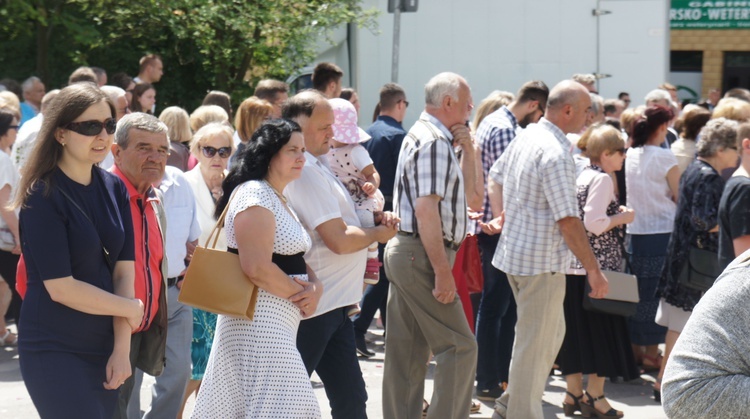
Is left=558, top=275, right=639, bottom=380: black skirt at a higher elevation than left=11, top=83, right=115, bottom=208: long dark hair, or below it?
below

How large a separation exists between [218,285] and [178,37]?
8.75m

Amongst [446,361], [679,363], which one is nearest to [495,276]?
[446,361]

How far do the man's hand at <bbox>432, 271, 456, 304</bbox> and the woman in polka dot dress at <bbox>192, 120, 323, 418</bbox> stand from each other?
978 mm

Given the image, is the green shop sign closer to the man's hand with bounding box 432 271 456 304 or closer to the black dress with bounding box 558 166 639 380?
the black dress with bounding box 558 166 639 380

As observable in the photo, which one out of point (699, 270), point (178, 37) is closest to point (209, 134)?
point (699, 270)

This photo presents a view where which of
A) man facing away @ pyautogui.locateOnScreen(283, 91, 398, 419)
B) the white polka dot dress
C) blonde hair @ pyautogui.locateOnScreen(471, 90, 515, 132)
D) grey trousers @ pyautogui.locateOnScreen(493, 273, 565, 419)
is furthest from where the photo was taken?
blonde hair @ pyautogui.locateOnScreen(471, 90, 515, 132)

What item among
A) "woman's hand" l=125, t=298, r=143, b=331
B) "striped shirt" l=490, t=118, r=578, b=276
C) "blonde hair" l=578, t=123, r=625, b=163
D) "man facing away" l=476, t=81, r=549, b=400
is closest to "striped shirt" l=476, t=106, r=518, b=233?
"man facing away" l=476, t=81, r=549, b=400

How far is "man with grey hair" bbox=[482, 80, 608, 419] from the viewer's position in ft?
17.9

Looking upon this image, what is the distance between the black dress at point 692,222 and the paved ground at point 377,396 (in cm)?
74

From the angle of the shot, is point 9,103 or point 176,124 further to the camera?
point 9,103

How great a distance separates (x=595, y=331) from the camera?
266 inches

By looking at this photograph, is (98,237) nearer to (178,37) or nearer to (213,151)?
(213,151)

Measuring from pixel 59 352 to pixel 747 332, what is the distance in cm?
236

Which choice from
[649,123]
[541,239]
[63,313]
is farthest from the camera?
[649,123]
